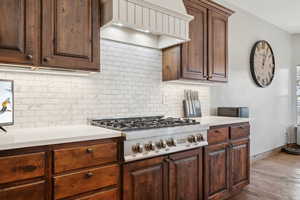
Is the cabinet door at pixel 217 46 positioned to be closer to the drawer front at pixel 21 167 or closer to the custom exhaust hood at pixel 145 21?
the custom exhaust hood at pixel 145 21

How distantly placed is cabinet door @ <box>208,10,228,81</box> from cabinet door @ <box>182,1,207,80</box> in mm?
111

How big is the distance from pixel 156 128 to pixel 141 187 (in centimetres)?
50

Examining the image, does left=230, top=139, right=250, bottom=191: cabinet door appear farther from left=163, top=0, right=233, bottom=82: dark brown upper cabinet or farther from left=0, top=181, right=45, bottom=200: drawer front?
left=0, top=181, right=45, bottom=200: drawer front

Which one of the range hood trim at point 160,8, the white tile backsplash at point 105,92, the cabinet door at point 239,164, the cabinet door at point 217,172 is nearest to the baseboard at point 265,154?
the cabinet door at point 239,164

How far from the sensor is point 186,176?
2.14 meters

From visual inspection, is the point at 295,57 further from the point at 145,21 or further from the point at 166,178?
the point at 166,178

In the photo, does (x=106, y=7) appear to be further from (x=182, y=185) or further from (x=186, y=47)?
(x=182, y=185)

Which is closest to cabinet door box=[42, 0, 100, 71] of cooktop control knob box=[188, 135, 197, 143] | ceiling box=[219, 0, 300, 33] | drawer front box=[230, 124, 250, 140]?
cooktop control knob box=[188, 135, 197, 143]

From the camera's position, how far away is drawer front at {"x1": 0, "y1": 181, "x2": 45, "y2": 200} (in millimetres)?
1273

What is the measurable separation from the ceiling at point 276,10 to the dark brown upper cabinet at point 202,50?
3.49 feet

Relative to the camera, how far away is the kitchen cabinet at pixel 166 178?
5.80 feet

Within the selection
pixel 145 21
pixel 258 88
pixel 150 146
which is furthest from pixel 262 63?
pixel 150 146

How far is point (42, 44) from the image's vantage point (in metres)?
1.70

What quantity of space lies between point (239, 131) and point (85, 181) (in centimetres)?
202
